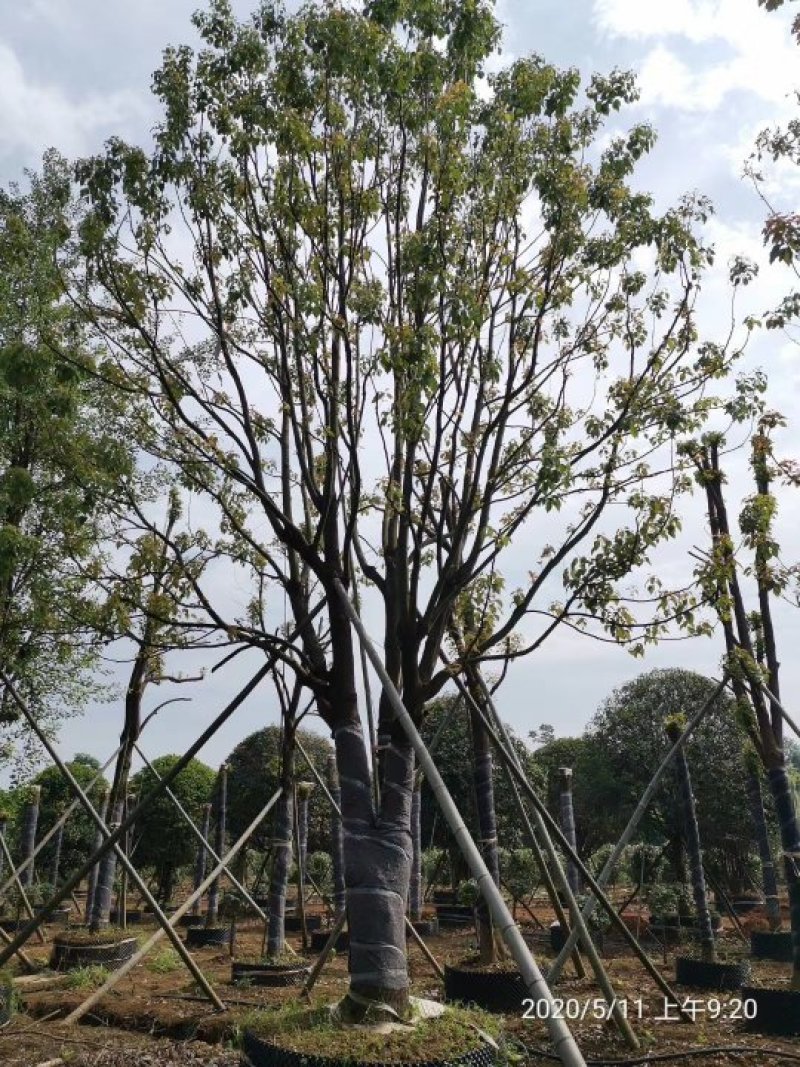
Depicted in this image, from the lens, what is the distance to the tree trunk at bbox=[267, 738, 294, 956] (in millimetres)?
11078

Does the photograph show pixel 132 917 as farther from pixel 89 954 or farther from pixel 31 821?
pixel 89 954

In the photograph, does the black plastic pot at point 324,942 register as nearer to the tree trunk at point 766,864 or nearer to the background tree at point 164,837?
the tree trunk at point 766,864

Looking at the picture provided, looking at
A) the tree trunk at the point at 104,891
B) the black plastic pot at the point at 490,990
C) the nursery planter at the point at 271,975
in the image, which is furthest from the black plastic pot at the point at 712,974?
the tree trunk at the point at 104,891

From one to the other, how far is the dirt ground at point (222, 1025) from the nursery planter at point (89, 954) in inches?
14.9

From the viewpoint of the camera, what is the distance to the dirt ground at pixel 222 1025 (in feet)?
21.4

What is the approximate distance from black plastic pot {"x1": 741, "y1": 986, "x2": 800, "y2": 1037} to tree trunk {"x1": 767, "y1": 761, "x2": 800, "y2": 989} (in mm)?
1561

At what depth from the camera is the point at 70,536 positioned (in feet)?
30.2

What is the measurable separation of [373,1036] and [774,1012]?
351 cm

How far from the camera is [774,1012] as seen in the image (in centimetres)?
687

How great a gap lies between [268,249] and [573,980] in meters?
7.95

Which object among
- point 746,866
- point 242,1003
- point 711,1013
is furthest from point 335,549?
point 746,866

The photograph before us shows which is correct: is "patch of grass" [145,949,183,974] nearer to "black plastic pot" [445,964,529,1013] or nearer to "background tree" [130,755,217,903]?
"black plastic pot" [445,964,529,1013]

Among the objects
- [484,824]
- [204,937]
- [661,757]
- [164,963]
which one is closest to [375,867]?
[484,824]

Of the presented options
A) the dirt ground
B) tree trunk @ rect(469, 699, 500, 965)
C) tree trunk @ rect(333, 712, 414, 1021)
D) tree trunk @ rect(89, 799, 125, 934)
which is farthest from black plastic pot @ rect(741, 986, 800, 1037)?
tree trunk @ rect(89, 799, 125, 934)
